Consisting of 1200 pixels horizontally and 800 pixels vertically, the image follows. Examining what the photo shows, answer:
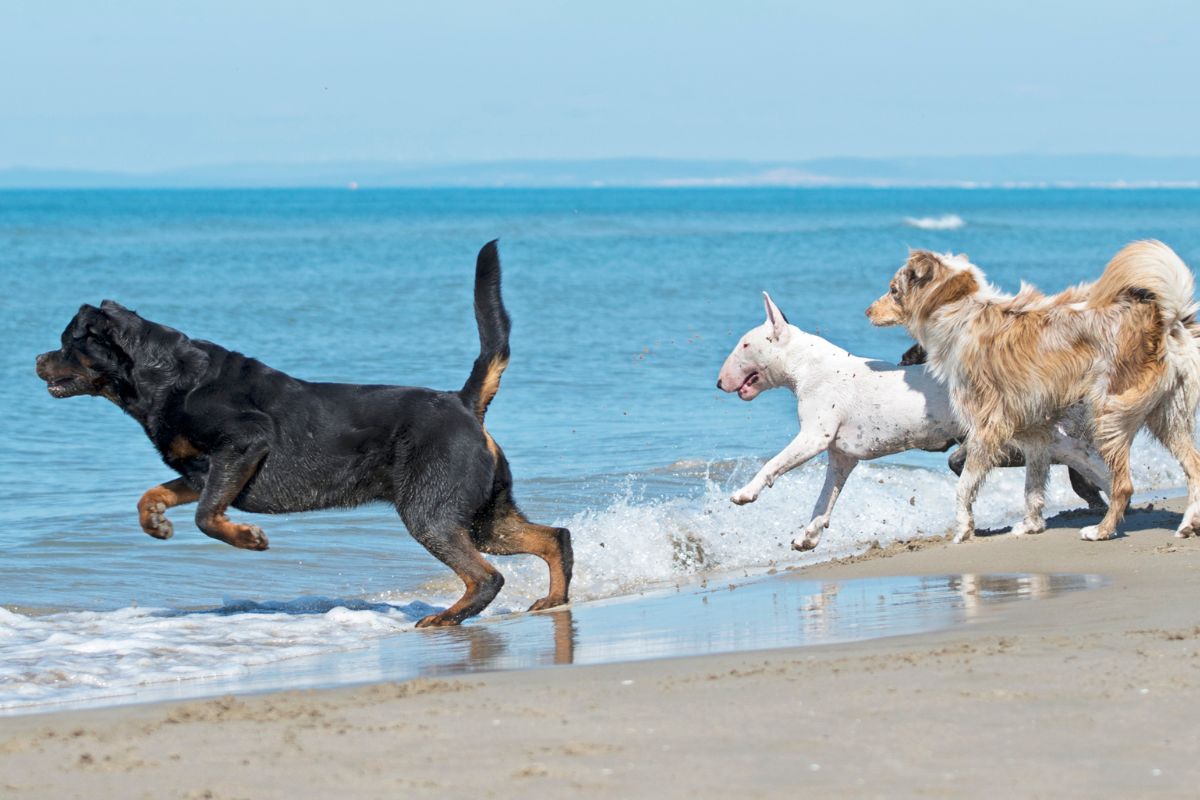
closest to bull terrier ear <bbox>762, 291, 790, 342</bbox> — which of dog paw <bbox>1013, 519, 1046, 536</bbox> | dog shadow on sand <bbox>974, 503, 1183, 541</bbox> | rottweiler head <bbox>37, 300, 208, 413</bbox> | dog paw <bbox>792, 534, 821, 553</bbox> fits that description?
dog paw <bbox>792, 534, 821, 553</bbox>

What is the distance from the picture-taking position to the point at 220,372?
743 centimetres

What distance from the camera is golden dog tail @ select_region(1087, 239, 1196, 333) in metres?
7.41

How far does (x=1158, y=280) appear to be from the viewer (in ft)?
24.3

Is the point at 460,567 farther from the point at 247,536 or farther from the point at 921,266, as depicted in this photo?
the point at 921,266

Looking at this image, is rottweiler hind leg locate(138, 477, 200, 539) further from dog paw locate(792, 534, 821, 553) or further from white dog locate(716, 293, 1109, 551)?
dog paw locate(792, 534, 821, 553)

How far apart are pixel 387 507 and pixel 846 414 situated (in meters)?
3.39

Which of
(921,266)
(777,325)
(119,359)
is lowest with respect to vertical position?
(119,359)

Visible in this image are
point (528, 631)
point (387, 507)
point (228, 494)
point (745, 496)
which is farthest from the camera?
point (387, 507)

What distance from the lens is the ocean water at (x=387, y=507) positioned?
298 inches

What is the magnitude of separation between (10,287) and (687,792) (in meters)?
31.4

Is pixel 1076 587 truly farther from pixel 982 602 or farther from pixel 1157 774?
pixel 1157 774

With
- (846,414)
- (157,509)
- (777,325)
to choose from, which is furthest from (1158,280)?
(157,509)

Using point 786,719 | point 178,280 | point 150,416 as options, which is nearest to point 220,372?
point 150,416

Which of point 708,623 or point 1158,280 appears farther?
point 1158,280
